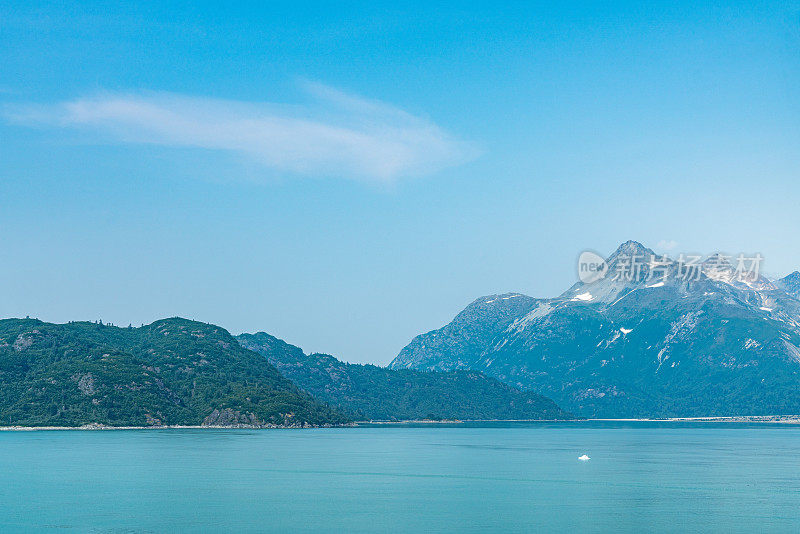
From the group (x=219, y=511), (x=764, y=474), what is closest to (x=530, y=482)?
(x=764, y=474)

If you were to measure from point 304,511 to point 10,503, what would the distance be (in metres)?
43.3

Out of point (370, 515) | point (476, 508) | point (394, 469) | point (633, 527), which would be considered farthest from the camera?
point (394, 469)

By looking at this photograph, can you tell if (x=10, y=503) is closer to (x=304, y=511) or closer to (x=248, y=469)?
(x=304, y=511)

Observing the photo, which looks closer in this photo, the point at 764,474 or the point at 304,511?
the point at 304,511

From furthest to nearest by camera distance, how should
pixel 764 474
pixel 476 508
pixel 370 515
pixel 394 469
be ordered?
pixel 394 469
pixel 764 474
pixel 476 508
pixel 370 515

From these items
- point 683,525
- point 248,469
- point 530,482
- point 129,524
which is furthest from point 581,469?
point 129,524

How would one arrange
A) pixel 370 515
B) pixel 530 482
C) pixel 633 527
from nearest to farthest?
pixel 633 527, pixel 370 515, pixel 530 482

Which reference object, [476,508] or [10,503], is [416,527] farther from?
[10,503]

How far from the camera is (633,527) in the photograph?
107688 mm

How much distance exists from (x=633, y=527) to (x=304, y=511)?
4358 cm

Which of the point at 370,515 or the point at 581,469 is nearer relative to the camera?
the point at 370,515

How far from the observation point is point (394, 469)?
19925cm

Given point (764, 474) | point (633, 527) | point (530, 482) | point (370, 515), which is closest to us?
point (633, 527)

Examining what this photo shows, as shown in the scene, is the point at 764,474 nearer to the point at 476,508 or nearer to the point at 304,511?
the point at 476,508
